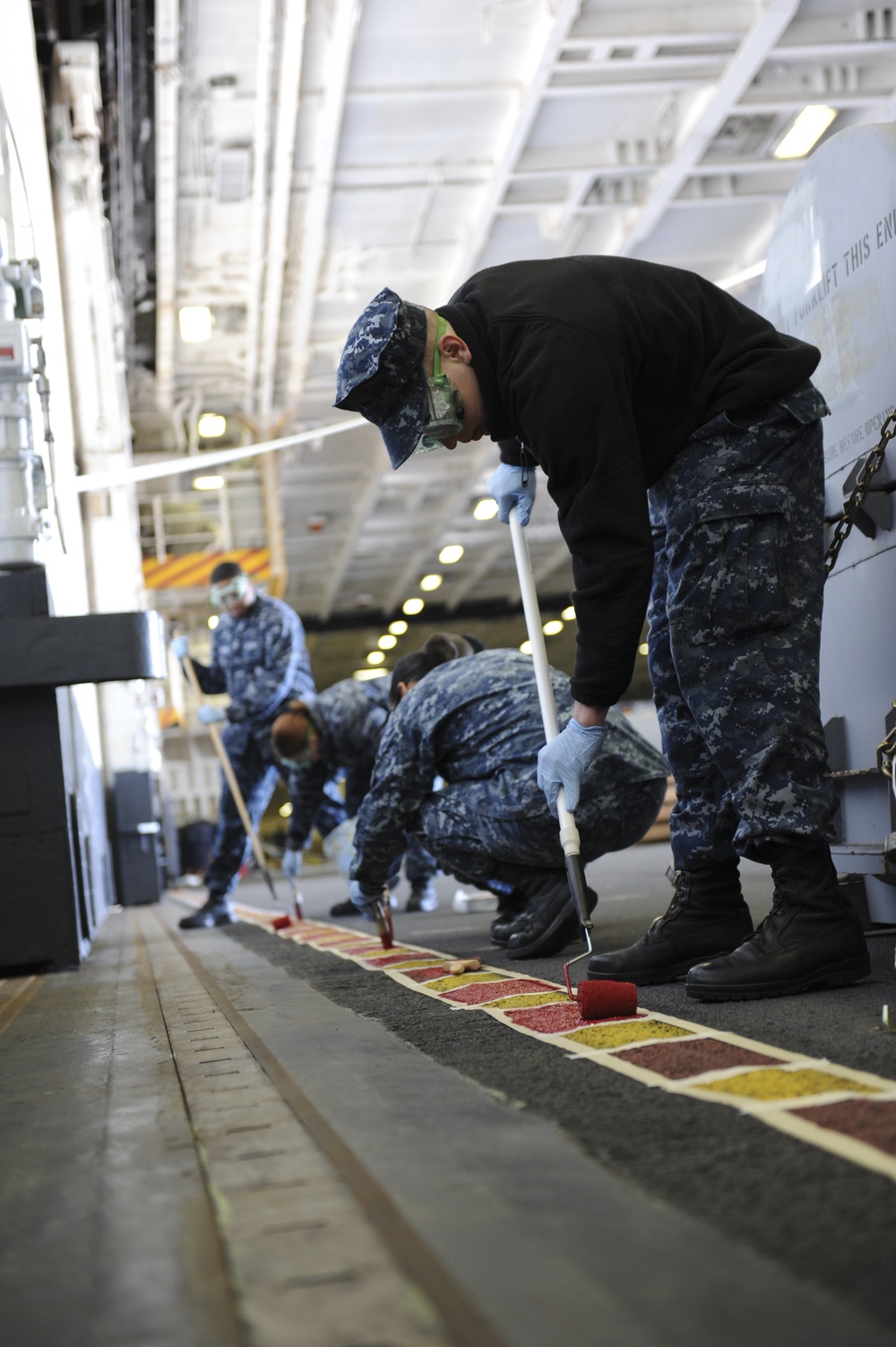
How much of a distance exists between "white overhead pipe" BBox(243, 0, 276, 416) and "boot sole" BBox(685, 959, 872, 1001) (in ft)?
23.1

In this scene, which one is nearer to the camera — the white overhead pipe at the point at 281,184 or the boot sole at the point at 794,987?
the boot sole at the point at 794,987

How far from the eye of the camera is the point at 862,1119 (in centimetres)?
126

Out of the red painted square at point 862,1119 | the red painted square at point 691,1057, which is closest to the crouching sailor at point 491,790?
the red painted square at point 691,1057

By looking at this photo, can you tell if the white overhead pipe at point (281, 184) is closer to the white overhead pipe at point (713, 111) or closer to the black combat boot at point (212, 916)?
the white overhead pipe at point (713, 111)

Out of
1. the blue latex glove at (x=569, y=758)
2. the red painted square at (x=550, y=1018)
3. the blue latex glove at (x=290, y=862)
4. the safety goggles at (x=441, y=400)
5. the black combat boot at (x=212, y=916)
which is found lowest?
the black combat boot at (x=212, y=916)

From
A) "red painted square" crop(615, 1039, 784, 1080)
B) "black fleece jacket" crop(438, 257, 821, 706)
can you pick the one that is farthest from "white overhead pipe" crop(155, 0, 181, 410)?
"red painted square" crop(615, 1039, 784, 1080)

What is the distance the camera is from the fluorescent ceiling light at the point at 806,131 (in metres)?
8.71

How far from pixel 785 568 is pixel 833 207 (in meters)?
1.19

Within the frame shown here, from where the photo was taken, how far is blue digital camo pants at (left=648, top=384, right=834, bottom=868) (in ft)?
7.07

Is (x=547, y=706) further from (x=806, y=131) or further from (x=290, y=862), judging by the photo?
(x=806, y=131)

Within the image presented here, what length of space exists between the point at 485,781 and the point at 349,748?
2.42 metres

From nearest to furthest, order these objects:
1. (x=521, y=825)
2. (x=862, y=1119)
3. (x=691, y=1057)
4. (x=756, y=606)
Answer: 1. (x=862, y=1119)
2. (x=691, y=1057)
3. (x=756, y=606)
4. (x=521, y=825)

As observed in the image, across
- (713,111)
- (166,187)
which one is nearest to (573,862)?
(713,111)

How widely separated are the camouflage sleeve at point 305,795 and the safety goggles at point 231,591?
0.95m
